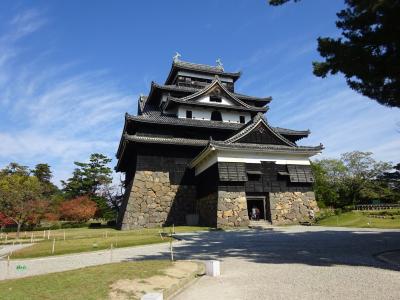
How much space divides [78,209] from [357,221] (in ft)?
117

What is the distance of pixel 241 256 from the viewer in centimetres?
1095

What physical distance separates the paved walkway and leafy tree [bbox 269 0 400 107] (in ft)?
19.2

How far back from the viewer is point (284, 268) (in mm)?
8531

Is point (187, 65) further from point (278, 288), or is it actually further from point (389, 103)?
point (278, 288)

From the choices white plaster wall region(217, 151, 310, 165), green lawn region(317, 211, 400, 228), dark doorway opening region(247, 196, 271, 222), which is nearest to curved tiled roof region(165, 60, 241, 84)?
white plaster wall region(217, 151, 310, 165)

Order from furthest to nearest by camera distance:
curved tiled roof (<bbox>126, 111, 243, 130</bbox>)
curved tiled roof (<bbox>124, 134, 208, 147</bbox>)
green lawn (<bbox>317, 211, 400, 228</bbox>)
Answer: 1. curved tiled roof (<bbox>126, 111, 243, 130</bbox>)
2. curved tiled roof (<bbox>124, 134, 208, 147</bbox>)
3. green lawn (<bbox>317, 211, 400, 228</bbox>)

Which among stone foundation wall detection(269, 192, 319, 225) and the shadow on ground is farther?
stone foundation wall detection(269, 192, 319, 225)

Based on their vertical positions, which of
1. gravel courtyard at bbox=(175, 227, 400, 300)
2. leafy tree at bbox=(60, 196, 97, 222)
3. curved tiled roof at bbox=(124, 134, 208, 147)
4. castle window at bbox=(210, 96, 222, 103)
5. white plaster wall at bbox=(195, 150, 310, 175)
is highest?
castle window at bbox=(210, 96, 222, 103)

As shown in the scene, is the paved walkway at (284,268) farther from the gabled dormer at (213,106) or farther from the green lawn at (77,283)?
the gabled dormer at (213,106)

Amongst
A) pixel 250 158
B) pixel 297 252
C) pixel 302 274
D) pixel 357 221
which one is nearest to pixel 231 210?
pixel 250 158

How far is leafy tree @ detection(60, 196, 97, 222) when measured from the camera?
144 ft

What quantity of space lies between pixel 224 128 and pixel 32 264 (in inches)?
833

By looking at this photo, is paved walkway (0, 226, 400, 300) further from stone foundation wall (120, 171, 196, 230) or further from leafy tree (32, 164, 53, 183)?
leafy tree (32, 164, 53, 183)

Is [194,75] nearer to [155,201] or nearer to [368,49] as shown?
[155,201]
